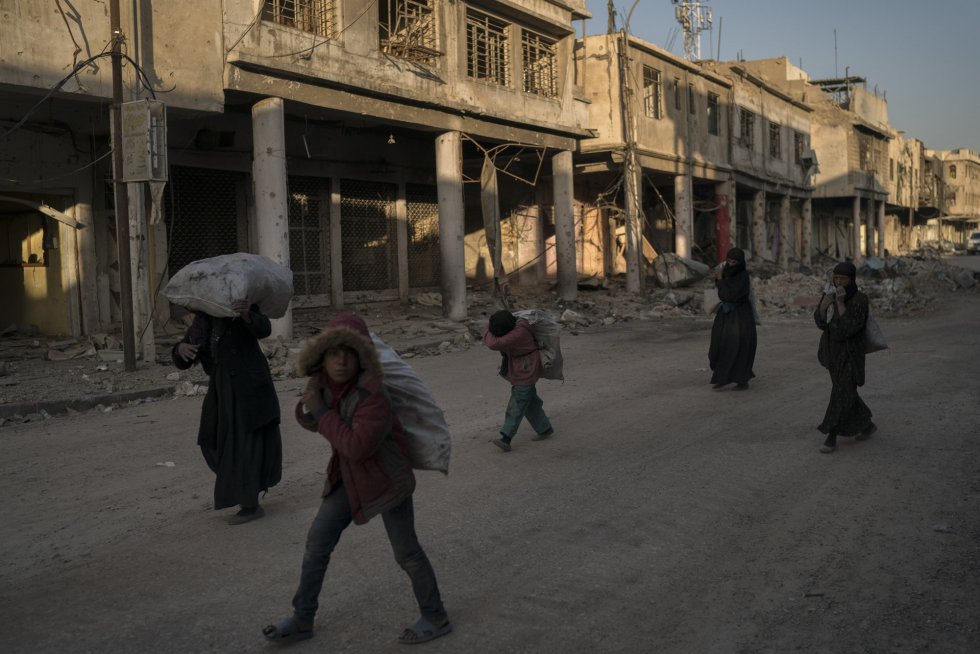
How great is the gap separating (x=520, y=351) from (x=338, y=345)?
366cm

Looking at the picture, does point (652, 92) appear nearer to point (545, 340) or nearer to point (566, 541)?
point (545, 340)

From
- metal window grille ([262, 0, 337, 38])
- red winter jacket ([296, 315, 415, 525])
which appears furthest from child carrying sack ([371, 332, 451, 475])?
metal window grille ([262, 0, 337, 38])

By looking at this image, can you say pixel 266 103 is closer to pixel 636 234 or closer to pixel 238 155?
pixel 238 155

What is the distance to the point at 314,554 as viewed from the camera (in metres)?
3.36

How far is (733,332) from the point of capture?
9.37 meters

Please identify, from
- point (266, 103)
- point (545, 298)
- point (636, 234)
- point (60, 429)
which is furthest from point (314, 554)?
point (636, 234)

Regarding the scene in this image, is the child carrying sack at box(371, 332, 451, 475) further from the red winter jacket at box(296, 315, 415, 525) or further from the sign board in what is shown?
the sign board

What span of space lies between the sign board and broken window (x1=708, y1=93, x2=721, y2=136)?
21.1 metres

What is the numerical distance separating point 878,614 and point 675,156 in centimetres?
2263

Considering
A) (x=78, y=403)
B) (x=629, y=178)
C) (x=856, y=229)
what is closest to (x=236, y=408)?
(x=78, y=403)

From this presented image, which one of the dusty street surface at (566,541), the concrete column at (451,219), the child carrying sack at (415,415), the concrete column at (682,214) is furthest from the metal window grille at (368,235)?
the child carrying sack at (415,415)

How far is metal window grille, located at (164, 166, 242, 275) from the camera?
14.9 m

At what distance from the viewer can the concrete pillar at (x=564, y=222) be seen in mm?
20312

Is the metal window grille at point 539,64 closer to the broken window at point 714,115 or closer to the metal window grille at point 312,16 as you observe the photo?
the metal window grille at point 312,16
